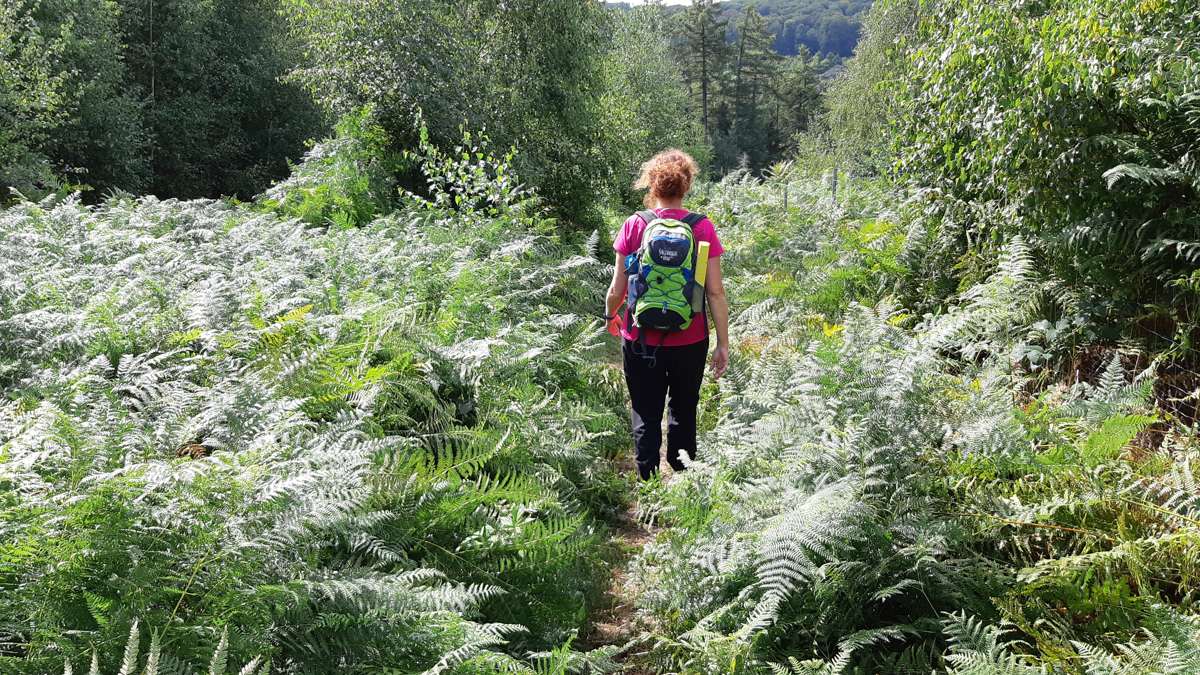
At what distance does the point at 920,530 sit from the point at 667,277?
6.37 feet

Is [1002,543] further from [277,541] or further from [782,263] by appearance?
[782,263]

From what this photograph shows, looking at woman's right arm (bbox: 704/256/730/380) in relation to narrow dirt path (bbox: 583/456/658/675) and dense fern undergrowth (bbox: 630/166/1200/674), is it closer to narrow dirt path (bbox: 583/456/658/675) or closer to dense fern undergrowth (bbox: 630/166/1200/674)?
dense fern undergrowth (bbox: 630/166/1200/674)

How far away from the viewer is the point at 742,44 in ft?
222

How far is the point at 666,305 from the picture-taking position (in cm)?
449

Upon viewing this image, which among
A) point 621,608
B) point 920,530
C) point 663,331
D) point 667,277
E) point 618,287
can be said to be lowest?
point 621,608

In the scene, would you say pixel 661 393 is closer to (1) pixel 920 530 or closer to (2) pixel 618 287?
(2) pixel 618 287

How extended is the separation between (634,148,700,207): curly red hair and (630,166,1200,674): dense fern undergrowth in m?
1.24

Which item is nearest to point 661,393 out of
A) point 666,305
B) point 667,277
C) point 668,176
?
point 666,305

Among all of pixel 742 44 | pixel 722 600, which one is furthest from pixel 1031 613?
pixel 742 44


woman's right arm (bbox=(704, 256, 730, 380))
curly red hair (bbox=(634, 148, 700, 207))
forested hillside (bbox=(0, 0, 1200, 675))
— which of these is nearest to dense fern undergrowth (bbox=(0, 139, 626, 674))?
forested hillside (bbox=(0, 0, 1200, 675))

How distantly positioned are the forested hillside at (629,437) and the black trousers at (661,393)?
0.25m

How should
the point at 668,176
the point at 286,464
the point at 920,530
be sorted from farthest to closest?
1. the point at 668,176
2. the point at 920,530
3. the point at 286,464

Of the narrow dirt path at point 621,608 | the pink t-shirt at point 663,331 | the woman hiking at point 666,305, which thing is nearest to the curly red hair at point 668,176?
the woman hiking at point 666,305

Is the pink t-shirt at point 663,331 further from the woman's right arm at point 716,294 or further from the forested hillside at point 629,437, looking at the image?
the forested hillside at point 629,437
